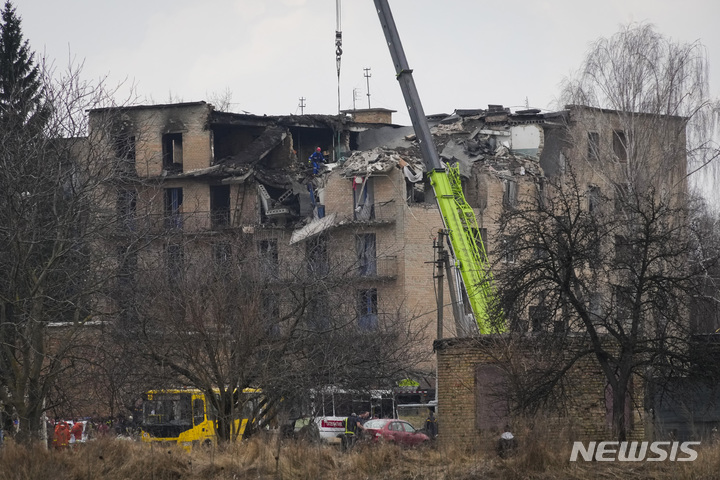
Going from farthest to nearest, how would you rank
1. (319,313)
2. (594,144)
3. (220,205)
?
(220,205)
(594,144)
(319,313)

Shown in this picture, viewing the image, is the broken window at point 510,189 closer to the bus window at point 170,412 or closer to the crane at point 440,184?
the crane at point 440,184

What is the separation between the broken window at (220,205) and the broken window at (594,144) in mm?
16767

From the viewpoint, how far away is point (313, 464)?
16125 millimetres

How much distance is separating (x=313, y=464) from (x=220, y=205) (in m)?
38.0

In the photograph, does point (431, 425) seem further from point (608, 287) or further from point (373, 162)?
point (373, 162)

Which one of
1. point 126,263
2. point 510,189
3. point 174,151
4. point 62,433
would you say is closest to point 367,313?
point 126,263

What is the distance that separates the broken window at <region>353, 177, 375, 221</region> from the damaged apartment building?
0.14 ft

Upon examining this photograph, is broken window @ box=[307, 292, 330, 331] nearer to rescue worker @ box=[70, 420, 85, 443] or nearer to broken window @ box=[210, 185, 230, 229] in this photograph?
rescue worker @ box=[70, 420, 85, 443]

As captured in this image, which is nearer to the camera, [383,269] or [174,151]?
[383,269]

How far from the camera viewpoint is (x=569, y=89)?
43.2 metres

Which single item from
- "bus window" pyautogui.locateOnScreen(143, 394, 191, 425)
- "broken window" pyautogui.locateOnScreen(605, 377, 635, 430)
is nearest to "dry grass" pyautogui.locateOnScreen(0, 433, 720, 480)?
"broken window" pyautogui.locateOnScreen(605, 377, 635, 430)

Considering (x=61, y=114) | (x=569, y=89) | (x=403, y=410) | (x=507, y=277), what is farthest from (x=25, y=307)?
(x=569, y=89)

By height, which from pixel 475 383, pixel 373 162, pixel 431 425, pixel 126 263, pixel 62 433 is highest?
pixel 373 162

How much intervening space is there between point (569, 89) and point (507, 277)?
951 inches
